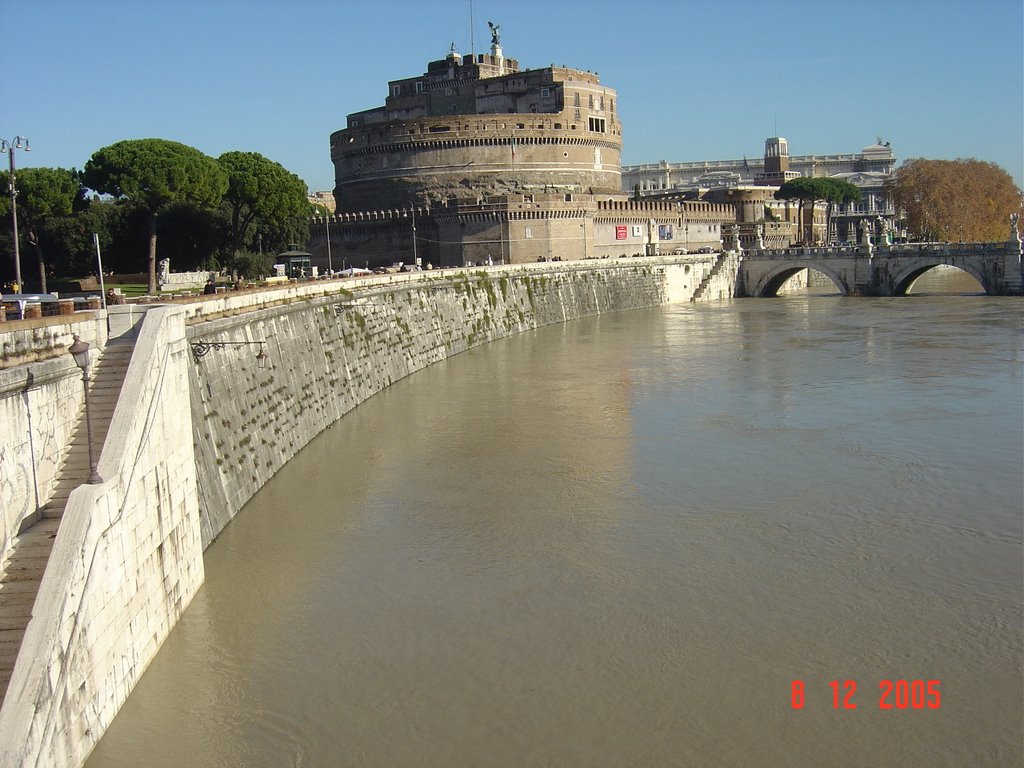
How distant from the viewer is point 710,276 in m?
55.8

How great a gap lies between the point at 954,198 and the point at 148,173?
49434 mm

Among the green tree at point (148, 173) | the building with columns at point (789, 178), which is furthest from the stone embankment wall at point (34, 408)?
the building with columns at point (789, 178)

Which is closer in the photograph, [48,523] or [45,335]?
[48,523]

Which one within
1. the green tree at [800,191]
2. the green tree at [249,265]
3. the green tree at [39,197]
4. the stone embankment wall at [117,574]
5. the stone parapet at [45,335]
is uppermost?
the green tree at [800,191]

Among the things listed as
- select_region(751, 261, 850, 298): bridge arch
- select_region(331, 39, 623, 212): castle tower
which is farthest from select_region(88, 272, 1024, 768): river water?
select_region(331, 39, 623, 212): castle tower

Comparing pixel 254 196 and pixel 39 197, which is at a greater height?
pixel 254 196

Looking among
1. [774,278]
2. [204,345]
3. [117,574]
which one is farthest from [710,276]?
[117,574]

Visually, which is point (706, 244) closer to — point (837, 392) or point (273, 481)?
point (837, 392)

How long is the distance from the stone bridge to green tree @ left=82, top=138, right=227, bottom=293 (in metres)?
31.5

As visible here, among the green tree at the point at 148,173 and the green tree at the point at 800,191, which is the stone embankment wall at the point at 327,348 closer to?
the green tree at the point at 148,173

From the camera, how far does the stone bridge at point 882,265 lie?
4800 cm

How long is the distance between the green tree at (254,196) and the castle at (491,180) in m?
9.69

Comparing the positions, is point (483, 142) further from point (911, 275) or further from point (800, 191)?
point (800, 191)

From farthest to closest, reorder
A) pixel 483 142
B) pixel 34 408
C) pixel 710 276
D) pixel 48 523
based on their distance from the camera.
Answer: pixel 483 142 < pixel 710 276 < pixel 34 408 < pixel 48 523
